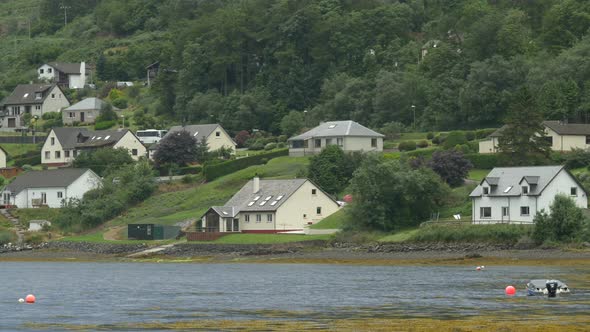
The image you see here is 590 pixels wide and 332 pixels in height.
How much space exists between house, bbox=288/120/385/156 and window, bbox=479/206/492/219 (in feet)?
106

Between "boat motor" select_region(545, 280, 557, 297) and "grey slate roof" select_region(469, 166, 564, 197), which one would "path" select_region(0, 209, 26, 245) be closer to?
"grey slate roof" select_region(469, 166, 564, 197)

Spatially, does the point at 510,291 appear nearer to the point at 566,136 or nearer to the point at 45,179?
the point at 566,136

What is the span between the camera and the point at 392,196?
362 feet

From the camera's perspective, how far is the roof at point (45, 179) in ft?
468

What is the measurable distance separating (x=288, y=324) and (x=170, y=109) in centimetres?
12685

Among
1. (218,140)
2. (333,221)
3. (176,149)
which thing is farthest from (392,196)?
(218,140)

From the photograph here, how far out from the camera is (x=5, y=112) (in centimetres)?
19375

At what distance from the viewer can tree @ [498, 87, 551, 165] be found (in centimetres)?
11919

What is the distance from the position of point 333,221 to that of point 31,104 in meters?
85.6

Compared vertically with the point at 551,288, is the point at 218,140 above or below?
above

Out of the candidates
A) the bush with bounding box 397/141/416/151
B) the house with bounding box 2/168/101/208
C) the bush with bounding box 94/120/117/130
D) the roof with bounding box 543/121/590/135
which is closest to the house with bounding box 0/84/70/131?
the bush with bounding box 94/120/117/130

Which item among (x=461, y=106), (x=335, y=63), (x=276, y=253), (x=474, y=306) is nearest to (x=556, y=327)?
(x=474, y=306)

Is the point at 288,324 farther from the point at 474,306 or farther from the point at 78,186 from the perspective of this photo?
the point at 78,186

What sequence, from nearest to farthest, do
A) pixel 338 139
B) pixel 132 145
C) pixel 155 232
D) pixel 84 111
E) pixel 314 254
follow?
1. pixel 314 254
2. pixel 155 232
3. pixel 338 139
4. pixel 132 145
5. pixel 84 111
